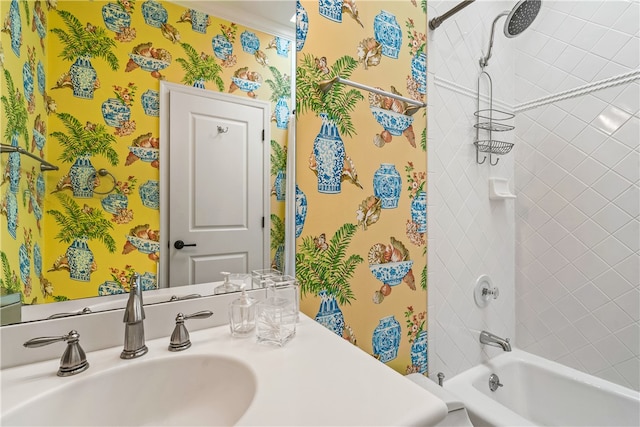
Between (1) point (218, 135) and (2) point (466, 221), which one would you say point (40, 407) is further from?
(2) point (466, 221)

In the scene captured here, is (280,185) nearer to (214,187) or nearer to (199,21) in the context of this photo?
(214,187)

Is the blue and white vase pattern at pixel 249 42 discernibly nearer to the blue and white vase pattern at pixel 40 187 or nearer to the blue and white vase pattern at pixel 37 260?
the blue and white vase pattern at pixel 40 187

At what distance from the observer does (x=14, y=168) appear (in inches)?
24.8

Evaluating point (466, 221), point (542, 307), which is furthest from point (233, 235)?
point (542, 307)

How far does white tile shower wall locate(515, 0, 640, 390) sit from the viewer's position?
55.7 inches

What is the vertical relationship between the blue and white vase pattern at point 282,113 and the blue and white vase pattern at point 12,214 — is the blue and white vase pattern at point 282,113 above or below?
above

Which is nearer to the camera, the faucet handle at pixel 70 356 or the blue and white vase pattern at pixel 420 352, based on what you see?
the faucet handle at pixel 70 356

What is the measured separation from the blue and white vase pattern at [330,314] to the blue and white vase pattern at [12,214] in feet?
2.71

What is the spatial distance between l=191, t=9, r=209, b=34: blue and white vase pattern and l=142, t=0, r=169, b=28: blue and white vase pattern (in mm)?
66

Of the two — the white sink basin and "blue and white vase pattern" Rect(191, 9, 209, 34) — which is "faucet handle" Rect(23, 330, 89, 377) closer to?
the white sink basin

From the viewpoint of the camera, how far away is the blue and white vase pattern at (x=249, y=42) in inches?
35.7

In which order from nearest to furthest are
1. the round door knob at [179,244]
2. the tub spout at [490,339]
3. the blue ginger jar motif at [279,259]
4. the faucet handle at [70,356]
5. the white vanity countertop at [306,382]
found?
the white vanity countertop at [306,382], the faucet handle at [70,356], the round door knob at [179,244], the blue ginger jar motif at [279,259], the tub spout at [490,339]

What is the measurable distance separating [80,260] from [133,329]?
21 centimetres

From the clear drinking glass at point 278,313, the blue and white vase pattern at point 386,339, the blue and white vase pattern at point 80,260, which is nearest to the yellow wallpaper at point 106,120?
the blue and white vase pattern at point 80,260
